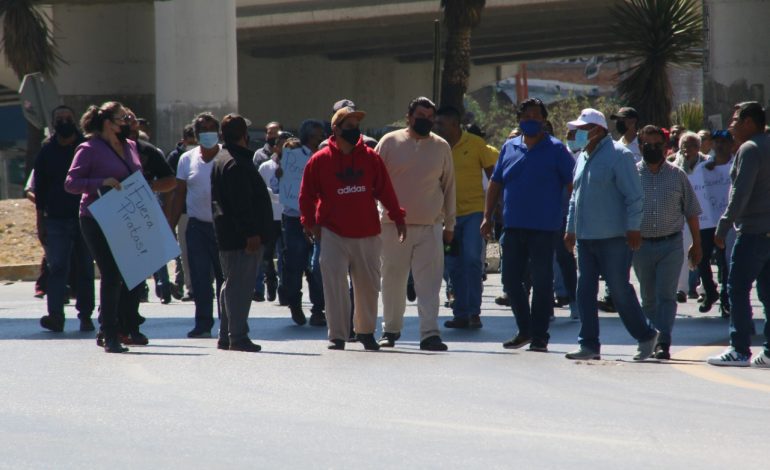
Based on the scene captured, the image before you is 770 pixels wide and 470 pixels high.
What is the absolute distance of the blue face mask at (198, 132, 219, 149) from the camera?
531 inches

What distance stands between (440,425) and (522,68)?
204 ft

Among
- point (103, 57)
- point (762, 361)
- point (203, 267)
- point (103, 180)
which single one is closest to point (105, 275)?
point (103, 180)

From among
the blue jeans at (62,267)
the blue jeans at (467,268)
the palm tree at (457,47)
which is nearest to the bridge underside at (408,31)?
the palm tree at (457,47)

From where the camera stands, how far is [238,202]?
37.8 ft

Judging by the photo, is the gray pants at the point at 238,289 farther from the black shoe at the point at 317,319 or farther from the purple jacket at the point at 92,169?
the black shoe at the point at 317,319

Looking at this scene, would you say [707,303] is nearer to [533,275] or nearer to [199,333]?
[533,275]

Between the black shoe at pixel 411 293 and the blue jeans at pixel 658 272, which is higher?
the blue jeans at pixel 658 272

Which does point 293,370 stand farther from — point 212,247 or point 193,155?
point 193,155

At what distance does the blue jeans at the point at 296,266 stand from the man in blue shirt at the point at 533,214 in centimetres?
260

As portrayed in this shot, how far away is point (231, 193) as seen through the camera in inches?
454

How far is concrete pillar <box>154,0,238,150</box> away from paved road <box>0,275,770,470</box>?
66.5 feet

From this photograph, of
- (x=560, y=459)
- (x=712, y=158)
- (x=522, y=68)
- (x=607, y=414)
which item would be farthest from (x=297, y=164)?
(x=522, y=68)

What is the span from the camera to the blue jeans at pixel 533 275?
37.7ft

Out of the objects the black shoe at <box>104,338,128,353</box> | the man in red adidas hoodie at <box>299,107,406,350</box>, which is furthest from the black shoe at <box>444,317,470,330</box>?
the black shoe at <box>104,338,128,353</box>
